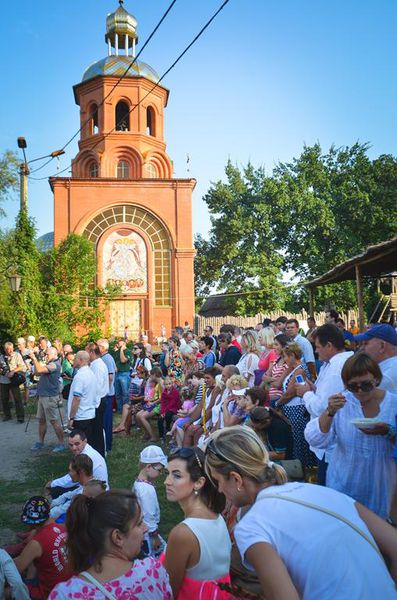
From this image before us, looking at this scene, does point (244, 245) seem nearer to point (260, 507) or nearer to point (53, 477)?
point (53, 477)

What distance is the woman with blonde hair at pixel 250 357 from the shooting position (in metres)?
7.81

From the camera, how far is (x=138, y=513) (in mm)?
2539

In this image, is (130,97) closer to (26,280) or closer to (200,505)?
(26,280)

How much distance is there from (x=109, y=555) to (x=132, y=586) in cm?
17

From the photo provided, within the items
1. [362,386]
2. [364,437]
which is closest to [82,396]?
[364,437]

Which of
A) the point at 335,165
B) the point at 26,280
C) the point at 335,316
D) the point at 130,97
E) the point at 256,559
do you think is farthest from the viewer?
the point at 335,165

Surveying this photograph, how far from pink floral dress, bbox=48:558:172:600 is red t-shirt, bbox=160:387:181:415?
7670mm

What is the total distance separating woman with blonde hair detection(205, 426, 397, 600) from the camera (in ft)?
5.42

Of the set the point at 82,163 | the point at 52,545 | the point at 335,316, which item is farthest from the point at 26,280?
the point at 52,545

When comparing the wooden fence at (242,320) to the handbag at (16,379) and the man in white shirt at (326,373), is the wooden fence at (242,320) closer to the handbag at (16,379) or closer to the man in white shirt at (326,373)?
the handbag at (16,379)

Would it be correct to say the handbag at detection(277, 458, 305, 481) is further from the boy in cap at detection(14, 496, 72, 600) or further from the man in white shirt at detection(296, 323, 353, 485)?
the boy in cap at detection(14, 496, 72, 600)

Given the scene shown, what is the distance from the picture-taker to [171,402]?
10.1m

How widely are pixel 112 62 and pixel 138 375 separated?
2676cm

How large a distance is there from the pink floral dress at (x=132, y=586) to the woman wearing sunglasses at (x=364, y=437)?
1.43 meters
